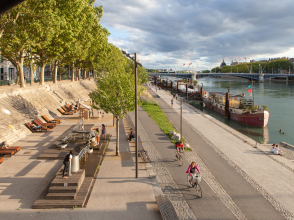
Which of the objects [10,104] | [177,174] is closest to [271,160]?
[177,174]

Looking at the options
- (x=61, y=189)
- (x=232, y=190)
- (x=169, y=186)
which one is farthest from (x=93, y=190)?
(x=232, y=190)

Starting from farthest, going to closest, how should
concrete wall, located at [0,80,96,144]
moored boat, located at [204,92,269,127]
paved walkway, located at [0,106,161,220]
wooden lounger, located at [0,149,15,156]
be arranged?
1. moored boat, located at [204,92,269,127]
2. concrete wall, located at [0,80,96,144]
3. wooden lounger, located at [0,149,15,156]
4. paved walkway, located at [0,106,161,220]

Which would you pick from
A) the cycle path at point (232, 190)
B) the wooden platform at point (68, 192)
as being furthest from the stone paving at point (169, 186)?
the wooden platform at point (68, 192)

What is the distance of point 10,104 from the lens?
23078 millimetres

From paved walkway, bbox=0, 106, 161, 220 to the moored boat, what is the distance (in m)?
25.9

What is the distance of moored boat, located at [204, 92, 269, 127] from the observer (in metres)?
33.6

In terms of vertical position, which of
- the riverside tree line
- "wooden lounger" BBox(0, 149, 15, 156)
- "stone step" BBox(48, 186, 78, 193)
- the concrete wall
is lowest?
"stone step" BBox(48, 186, 78, 193)

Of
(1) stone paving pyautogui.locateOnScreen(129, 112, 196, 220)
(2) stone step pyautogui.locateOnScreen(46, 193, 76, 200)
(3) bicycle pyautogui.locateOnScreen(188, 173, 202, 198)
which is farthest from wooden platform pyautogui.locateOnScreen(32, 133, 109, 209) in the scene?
(3) bicycle pyautogui.locateOnScreen(188, 173, 202, 198)

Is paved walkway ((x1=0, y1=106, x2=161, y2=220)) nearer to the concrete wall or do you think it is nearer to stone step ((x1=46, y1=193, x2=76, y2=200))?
stone step ((x1=46, y1=193, x2=76, y2=200))

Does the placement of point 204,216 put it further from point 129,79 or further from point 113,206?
point 129,79

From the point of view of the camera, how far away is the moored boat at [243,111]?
1321 inches

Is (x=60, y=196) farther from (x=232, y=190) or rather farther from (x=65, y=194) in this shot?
(x=232, y=190)

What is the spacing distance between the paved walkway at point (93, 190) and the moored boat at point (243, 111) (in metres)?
25.9

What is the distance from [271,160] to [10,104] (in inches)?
1002
